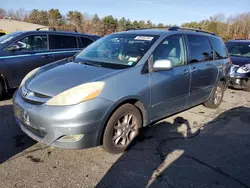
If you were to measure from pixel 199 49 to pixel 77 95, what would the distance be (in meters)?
2.92

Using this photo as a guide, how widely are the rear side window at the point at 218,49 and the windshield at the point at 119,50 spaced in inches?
81.2

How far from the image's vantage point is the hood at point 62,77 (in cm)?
303

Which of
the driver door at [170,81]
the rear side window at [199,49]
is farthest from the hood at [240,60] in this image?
the driver door at [170,81]

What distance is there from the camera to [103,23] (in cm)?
5253

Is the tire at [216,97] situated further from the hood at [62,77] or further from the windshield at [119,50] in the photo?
the hood at [62,77]

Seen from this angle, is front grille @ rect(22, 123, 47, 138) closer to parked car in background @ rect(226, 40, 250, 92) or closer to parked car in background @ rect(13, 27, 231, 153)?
parked car in background @ rect(13, 27, 231, 153)

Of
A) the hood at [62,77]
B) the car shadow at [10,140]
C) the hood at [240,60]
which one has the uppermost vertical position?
the hood at [62,77]

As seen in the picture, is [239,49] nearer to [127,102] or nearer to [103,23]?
[127,102]

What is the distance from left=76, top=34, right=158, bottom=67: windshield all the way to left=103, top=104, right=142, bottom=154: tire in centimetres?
70

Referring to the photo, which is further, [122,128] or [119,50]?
[119,50]

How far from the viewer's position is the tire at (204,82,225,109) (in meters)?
5.44

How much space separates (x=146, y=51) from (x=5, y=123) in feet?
9.05

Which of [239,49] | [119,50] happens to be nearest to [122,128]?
[119,50]

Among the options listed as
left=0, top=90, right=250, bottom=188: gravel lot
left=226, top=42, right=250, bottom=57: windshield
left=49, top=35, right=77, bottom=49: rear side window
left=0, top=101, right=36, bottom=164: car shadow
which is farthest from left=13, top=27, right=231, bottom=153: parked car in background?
left=226, top=42, right=250, bottom=57: windshield
